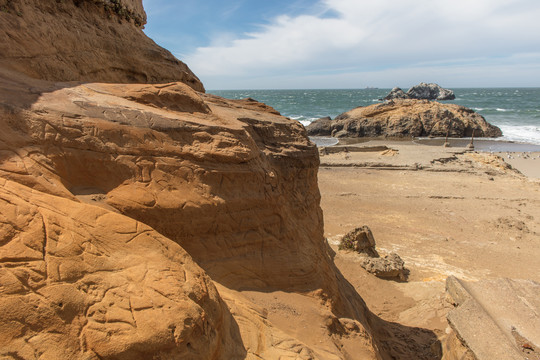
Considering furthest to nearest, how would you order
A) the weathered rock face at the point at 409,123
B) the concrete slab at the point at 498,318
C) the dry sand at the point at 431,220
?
the weathered rock face at the point at 409,123, the dry sand at the point at 431,220, the concrete slab at the point at 498,318

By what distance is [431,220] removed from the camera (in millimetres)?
11891

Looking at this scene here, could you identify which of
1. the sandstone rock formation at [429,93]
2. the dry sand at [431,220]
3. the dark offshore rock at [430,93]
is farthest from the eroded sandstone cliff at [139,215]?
the dark offshore rock at [430,93]

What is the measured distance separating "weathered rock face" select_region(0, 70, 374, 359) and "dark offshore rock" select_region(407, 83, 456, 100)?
85.0m

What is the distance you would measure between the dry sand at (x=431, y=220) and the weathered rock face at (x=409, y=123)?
14119 millimetres

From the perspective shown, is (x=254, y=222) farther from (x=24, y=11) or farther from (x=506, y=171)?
(x=506, y=171)

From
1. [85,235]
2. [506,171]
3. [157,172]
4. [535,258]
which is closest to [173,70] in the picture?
[157,172]

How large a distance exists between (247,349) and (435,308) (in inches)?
190

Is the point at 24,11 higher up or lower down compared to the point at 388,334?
higher up

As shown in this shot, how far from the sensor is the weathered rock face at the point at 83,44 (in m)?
3.90

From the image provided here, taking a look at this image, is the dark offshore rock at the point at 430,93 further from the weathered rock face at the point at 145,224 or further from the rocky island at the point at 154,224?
the weathered rock face at the point at 145,224

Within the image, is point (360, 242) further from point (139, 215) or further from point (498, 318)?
point (139, 215)

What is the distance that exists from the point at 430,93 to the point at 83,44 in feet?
289

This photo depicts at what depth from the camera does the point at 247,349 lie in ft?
9.50

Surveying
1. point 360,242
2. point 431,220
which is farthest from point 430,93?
point 360,242
